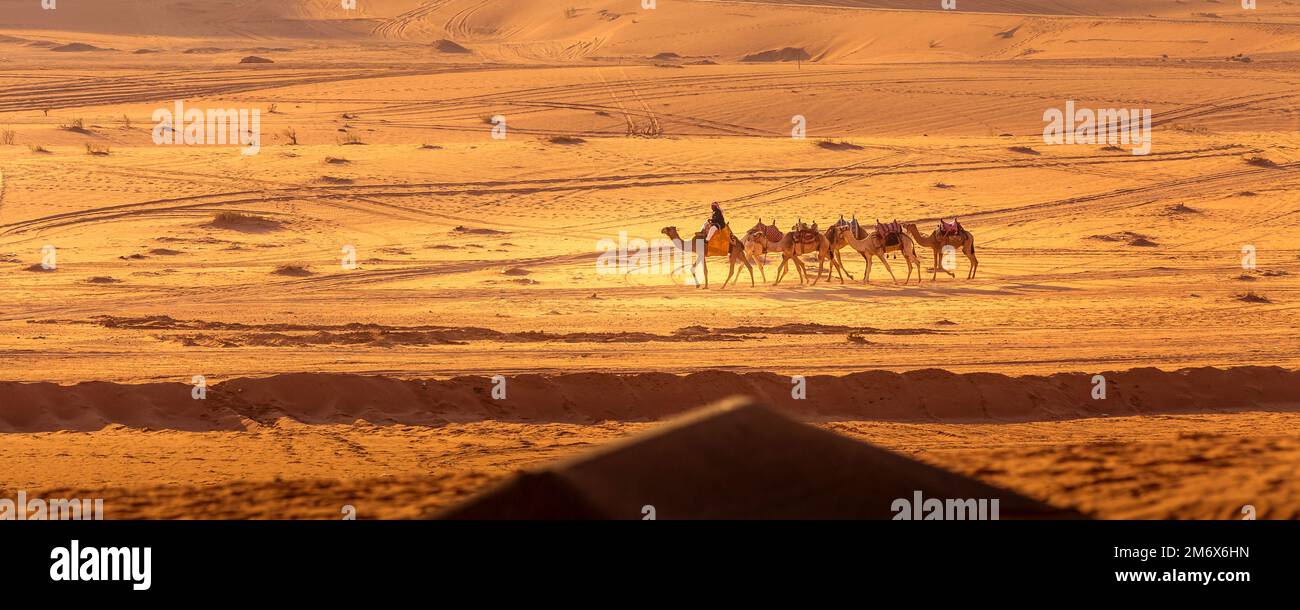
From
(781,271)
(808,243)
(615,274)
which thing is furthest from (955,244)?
(615,274)

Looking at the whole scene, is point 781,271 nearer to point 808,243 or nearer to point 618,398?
point 808,243

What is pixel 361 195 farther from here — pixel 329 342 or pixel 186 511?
pixel 186 511

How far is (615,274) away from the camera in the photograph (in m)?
22.2

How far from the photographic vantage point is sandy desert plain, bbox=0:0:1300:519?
11328mm

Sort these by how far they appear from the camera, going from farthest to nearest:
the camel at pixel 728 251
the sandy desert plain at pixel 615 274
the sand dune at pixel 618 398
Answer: the camel at pixel 728 251 < the sand dune at pixel 618 398 < the sandy desert plain at pixel 615 274

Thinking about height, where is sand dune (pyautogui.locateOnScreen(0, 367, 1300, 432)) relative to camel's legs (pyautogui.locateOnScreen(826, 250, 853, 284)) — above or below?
below

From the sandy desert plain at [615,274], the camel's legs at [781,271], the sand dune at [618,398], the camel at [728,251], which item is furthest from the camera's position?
the camel's legs at [781,271]

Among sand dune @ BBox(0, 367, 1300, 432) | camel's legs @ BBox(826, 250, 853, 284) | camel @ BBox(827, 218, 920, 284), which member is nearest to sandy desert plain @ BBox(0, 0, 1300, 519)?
sand dune @ BBox(0, 367, 1300, 432)

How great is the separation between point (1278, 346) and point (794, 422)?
11.7m

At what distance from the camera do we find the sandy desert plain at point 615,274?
446 inches

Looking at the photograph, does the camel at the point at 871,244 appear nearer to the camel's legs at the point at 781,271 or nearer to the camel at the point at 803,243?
the camel at the point at 803,243

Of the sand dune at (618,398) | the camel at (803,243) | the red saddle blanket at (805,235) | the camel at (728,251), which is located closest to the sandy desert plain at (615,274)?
the sand dune at (618,398)

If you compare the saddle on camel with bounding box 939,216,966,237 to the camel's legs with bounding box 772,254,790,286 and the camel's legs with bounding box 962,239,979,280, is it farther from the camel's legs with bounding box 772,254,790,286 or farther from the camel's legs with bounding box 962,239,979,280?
the camel's legs with bounding box 772,254,790,286
